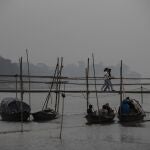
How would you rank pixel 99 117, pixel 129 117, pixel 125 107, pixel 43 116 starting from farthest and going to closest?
pixel 43 116 < pixel 125 107 < pixel 129 117 < pixel 99 117

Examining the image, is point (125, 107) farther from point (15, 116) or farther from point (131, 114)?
point (15, 116)

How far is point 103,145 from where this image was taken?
26.8ft

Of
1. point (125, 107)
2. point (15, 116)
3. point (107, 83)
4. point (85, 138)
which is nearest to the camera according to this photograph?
point (85, 138)

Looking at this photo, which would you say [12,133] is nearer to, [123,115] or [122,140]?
[122,140]

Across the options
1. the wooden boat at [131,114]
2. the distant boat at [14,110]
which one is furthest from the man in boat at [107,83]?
the distant boat at [14,110]

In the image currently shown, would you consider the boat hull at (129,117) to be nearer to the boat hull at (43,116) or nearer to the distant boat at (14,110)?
the boat hull at (43,116)

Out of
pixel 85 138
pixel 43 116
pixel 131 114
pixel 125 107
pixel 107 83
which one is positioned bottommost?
pixel 85 138

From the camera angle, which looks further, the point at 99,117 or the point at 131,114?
the point at 131,114

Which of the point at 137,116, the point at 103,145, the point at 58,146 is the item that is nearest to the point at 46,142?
the point at 58,146

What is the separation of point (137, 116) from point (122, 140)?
402 centimetres

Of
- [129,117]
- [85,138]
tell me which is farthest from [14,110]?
[85,138]

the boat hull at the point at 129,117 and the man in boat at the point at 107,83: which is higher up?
the man in boat at the point at 107,83

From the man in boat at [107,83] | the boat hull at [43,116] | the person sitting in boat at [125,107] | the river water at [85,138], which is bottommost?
the river water at [85,138]

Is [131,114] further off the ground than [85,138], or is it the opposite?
[131,114]
